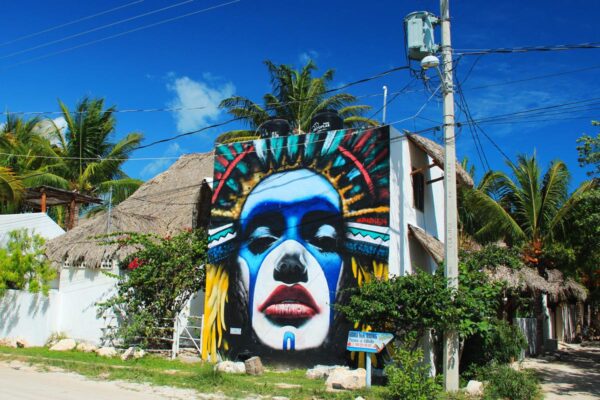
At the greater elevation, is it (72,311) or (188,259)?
(188,259)

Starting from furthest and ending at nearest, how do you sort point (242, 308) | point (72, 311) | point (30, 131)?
1. point (30, 131)
2. point (72, 311)
3. point (242, 308)

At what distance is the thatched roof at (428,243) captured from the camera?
13.4m

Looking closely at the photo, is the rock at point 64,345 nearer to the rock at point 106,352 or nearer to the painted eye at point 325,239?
the rock at point 106,352

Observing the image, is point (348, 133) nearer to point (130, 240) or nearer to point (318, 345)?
point (318, 345)

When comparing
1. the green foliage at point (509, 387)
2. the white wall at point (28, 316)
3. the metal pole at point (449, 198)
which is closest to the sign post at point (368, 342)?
the metal pole at point (449, 198)

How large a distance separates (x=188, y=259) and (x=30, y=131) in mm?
20456

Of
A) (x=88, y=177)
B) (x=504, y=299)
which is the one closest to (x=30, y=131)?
(x=88, y=177)

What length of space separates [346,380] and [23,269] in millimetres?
11960

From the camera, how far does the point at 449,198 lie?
10.9 metres

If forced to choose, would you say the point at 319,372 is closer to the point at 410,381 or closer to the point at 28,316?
the point at 410,381

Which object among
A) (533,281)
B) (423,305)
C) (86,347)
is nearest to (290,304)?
(423,305)

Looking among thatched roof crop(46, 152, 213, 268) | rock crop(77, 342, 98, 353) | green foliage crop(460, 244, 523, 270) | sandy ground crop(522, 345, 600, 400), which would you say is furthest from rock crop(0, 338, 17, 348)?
sandy ground crop(522, 345, 600, 400)

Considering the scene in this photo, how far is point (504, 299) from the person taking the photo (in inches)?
702

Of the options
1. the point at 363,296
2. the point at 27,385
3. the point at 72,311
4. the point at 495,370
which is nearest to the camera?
the point at 27,385
